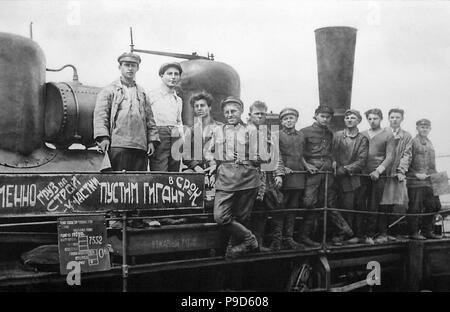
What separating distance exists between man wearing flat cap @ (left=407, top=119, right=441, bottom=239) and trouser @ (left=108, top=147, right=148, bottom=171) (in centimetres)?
346

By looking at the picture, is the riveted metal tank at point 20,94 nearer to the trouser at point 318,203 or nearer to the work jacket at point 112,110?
the work jacket at point 112,110

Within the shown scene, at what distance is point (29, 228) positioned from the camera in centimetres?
464

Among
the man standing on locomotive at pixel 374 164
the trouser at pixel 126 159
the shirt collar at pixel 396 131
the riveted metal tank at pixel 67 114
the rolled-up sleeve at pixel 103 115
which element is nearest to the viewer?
the rolled-up sleeve at pixel 103 115

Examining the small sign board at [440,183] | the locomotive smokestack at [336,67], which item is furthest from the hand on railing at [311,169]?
the small sign board at [440,183]

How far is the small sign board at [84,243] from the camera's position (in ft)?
13.6

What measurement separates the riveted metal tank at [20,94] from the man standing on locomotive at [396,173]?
3.92m

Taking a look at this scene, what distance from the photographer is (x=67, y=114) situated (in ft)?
17.5

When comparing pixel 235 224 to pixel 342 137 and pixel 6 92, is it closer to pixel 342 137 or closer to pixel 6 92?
pixel 342 137

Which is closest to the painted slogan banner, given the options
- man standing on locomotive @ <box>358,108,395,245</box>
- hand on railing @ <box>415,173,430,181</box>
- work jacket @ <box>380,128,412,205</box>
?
man standing on locomotive @ <box>358,108,395,245</box>

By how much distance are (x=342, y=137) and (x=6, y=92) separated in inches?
142

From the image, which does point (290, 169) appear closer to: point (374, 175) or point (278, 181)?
point (278, 181)

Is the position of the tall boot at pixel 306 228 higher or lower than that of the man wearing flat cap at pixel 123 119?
lower

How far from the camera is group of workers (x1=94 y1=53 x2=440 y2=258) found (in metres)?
4.93
